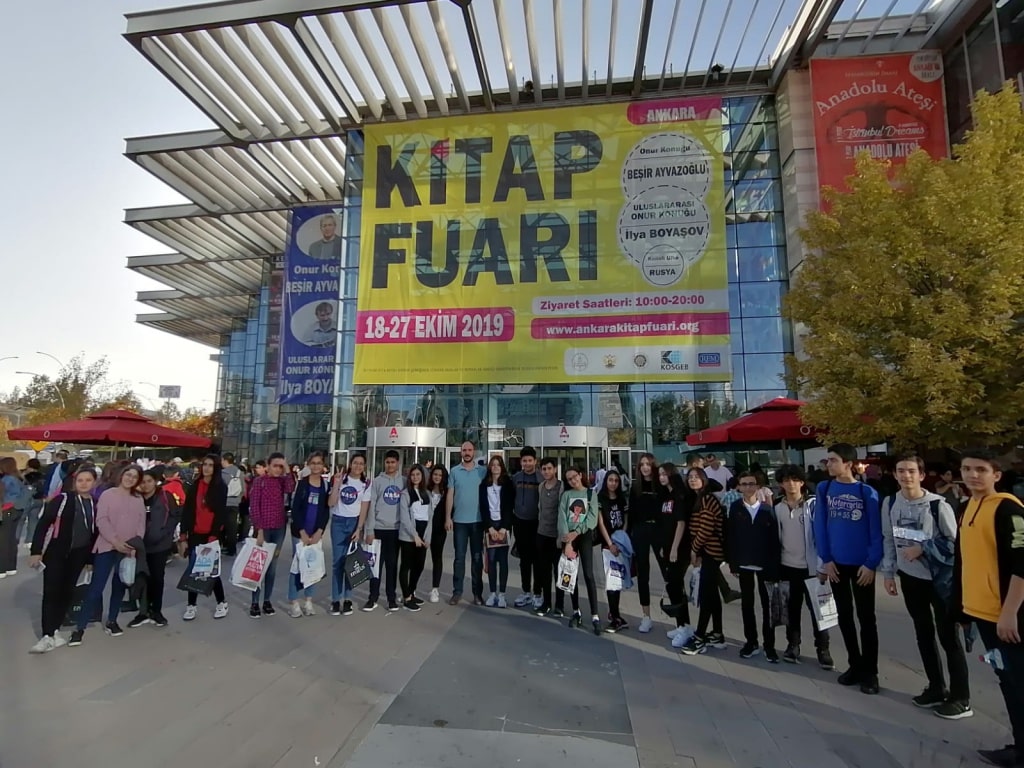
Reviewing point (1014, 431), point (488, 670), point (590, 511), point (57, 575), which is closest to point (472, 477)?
point (590, 511)

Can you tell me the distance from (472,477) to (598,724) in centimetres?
365

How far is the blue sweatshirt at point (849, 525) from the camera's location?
4.45 metres

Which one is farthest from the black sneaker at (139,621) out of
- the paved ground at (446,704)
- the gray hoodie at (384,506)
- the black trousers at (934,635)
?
the black trousers at (934,635)

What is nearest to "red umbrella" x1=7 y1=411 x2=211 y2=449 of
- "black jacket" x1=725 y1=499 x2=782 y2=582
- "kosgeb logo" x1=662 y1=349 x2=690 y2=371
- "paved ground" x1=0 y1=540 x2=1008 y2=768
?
"paved ground" x1=0 y1=540 x2=1008 y2=768

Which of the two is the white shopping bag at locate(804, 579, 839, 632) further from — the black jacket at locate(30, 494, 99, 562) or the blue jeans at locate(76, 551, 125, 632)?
the black jacket at locate(30, 494, 99, 562)

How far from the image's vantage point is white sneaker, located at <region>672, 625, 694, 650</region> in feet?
17.1

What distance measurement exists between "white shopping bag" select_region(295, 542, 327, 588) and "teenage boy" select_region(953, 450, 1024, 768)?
18.4 ft

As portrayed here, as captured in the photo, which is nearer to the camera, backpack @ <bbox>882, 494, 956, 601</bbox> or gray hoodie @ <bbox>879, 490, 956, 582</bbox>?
backpack @ <bbox>882, 494, 956, 601</bbox>

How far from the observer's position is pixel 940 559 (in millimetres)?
3955

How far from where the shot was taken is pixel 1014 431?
353 inches

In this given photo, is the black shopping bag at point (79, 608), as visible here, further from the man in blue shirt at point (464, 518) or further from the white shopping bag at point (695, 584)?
the white shopping bag at point (695, 584)

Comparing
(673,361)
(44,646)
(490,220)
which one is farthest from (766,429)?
(490,220)

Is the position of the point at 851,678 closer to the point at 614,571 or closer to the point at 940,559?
the point at 940,559

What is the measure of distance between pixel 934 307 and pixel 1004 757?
317 inches
